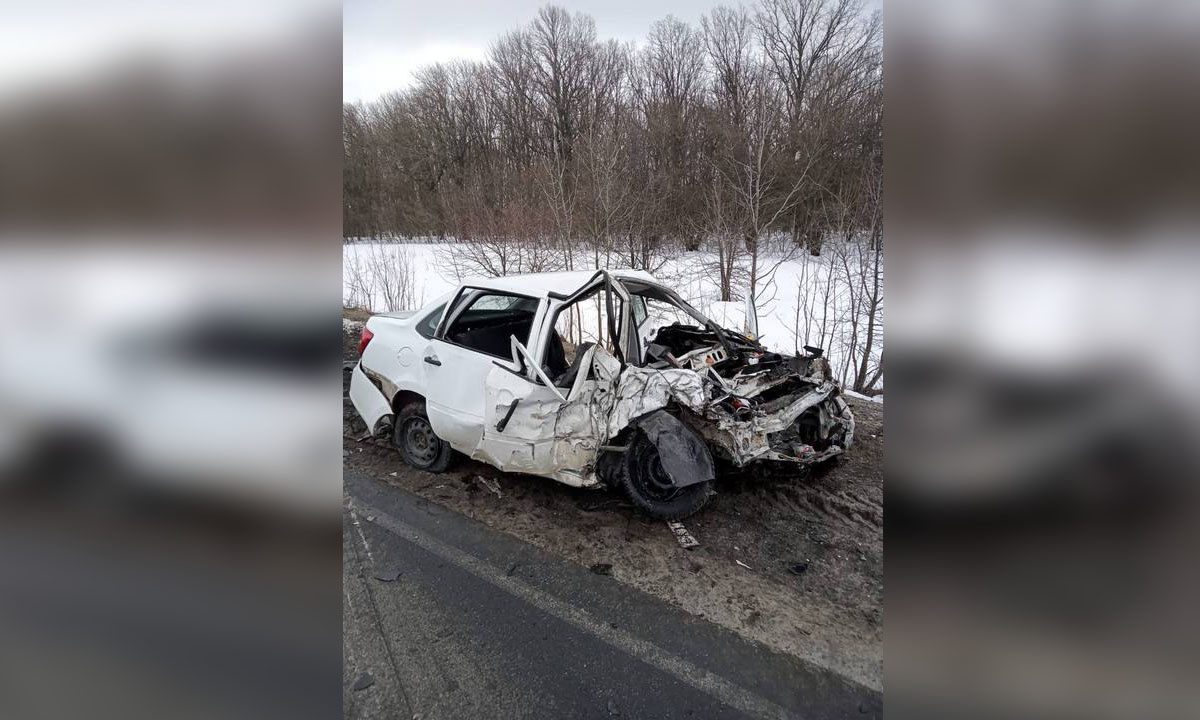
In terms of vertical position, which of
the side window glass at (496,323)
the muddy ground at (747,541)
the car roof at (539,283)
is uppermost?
the car roof at (539,283)

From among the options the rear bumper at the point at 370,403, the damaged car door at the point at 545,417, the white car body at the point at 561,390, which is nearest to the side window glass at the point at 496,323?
the white car body at the point at 561,390

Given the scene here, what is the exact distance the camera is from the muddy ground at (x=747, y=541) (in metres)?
3.01

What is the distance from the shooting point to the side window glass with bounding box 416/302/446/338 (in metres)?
4.97

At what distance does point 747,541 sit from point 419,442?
301 cm

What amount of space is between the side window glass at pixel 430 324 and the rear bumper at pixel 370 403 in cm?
75

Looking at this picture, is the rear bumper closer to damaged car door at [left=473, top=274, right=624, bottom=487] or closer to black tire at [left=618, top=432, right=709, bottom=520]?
damaged car door at [left=473, top=274, right=624, bottom=487]

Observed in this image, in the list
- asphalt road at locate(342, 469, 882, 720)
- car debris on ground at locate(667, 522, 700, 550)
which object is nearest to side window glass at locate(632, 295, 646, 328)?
car debris on ground at locate(667, 522, 700, 550)

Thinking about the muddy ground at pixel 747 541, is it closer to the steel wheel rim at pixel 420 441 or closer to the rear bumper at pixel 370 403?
the steel wheel rim at pixel 420 441

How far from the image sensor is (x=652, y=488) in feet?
13.5
